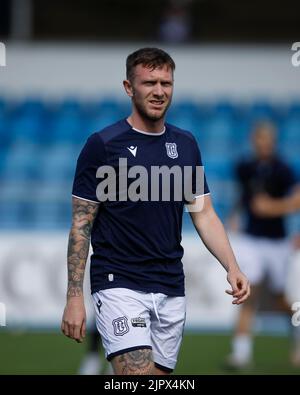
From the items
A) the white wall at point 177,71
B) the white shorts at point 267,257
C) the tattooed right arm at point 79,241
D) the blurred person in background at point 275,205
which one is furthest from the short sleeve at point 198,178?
the white wall at point 177,71

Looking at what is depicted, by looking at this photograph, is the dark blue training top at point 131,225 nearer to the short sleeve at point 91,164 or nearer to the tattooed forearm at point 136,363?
the short sleeve at point 91,164

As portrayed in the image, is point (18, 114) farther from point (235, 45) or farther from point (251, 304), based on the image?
point (251, 304)

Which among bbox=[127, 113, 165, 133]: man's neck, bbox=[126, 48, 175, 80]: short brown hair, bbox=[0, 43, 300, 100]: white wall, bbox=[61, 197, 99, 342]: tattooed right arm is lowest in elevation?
bbox=[61, 197, 99, 342]: tattooed right arm

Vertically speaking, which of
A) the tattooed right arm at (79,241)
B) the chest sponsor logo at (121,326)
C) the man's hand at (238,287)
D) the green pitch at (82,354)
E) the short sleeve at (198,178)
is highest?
the short sleeve at (198,178)

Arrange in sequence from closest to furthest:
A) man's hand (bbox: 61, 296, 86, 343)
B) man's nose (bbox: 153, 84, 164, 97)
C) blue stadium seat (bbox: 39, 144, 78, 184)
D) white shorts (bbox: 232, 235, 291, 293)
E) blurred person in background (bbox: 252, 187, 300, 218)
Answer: man's hand (bbox: 61, 296, 86, 343)
man's nose (bbox: 153, 84, 164, 97)
blurred person in background (bbox: 252, 187, 300, 218)
white shorts (bbox: 232, 235, 291, 293)
blue stadium seat (bbox: 39, 144, 78, 184)

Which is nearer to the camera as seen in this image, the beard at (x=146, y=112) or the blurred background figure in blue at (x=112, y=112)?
the beard at (x=146, y=112)

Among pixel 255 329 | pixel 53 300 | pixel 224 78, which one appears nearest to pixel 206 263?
pixel 255 329

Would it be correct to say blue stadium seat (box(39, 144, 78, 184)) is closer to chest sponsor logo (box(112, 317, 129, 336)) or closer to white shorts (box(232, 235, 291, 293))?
white shorts (box(232, 235, 291, 293))

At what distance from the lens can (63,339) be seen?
12.0 m

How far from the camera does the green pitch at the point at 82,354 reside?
9586 millimetres

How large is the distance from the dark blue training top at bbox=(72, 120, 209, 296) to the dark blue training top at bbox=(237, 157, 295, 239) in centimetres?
455

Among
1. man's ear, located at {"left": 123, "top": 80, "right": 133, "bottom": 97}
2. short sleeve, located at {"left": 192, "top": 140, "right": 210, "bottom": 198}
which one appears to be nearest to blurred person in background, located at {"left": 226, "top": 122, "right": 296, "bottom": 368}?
short sleeve, located at {"left": 192, "top": 140, "right": 210, "bottom": 198}

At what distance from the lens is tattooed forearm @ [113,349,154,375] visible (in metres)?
5.73

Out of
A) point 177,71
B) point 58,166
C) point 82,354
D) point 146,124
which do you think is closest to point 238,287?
point 146,124
